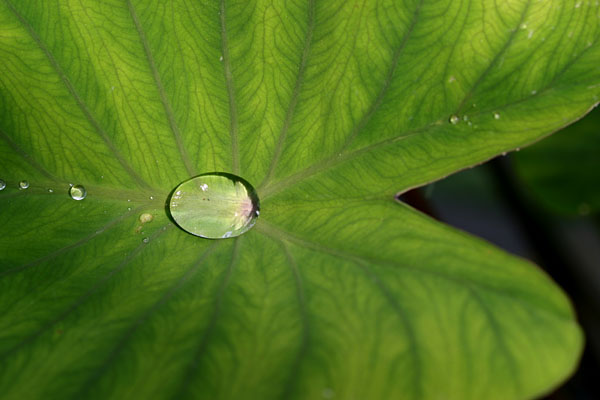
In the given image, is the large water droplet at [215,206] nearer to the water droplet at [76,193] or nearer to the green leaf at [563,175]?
the water droplet at [76,193]

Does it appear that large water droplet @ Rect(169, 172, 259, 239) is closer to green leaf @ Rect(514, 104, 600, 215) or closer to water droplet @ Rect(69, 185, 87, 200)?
water droplet @ Rect(69, 185, 87, 200)

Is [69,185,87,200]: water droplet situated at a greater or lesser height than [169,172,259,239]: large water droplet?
greater

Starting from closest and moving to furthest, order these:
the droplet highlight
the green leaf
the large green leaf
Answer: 1. the large green leaf
2. the droplet highlight
3. the green leaf

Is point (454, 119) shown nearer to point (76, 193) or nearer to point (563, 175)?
point (76, 193)

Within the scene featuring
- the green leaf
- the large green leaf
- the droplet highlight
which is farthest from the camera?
the green leaf

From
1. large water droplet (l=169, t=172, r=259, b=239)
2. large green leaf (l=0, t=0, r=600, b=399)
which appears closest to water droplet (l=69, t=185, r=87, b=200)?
large green leaf (l=0, t=0, r=600, b=399)

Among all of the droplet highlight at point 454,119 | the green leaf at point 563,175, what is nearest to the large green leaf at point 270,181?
the droplet highlight at point 454,119
